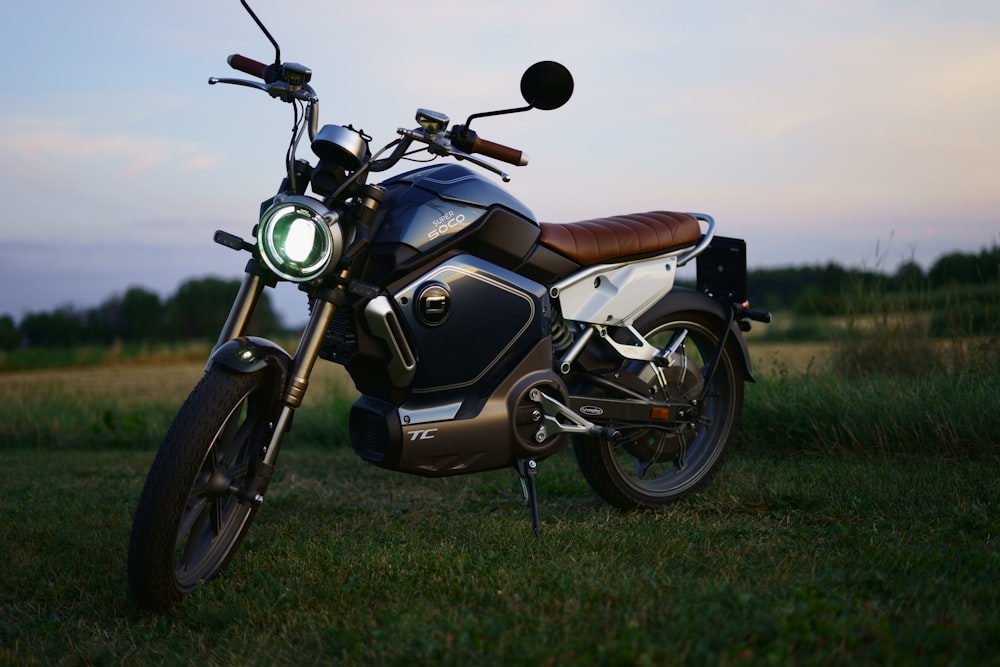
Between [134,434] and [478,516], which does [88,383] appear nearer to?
[134,434]

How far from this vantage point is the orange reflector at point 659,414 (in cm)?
448

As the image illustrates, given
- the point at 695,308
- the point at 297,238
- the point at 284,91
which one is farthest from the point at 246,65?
the point at 695,308

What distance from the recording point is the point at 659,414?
4504 mm

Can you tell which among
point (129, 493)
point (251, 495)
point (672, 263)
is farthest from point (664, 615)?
point (129, 493)

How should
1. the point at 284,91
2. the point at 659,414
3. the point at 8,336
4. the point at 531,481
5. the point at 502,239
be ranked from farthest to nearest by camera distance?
the point at 8,336 < the point at 659,414 < the point at 531,481 < the point at 502,239 < the point at 284,91

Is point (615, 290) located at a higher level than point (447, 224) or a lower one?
lower

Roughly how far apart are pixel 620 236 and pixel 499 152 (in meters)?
0.89

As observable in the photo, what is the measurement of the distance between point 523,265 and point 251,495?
147cm

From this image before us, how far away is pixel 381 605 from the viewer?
3.11 meters

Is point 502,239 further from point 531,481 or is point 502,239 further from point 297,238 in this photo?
point 531,481

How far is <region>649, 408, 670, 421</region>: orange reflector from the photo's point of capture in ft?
14.7

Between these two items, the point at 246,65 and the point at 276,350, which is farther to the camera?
the point at 246,65

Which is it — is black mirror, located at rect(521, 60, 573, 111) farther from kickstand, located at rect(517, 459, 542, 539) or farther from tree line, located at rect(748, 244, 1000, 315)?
tree line, located at rect(748, 244, 1000, 315)

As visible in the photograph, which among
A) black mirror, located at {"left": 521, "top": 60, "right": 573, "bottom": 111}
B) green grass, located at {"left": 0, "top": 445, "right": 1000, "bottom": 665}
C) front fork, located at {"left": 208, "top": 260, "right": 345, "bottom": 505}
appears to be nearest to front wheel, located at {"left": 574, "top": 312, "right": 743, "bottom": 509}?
green grass, located at {"left": 0, "top": 445, "right": 1000, "bottom": 665}
